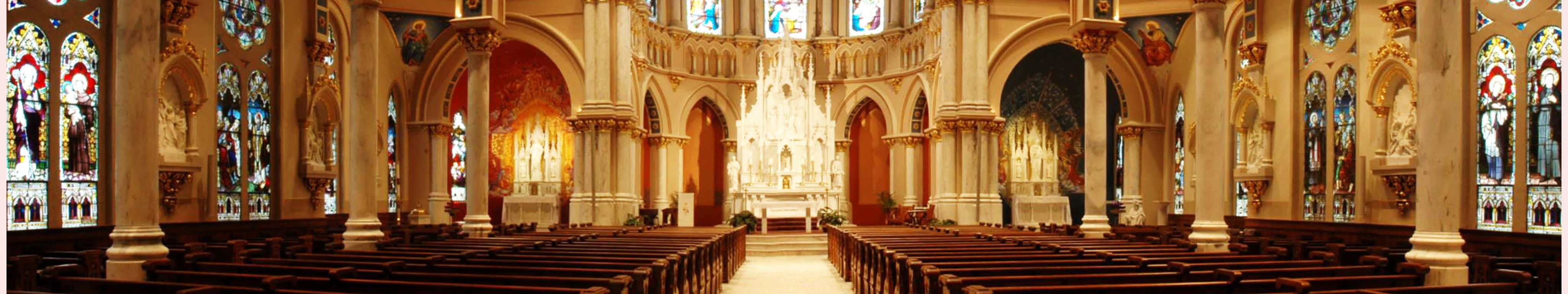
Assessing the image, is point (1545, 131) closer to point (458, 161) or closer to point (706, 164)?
point (706, 164)

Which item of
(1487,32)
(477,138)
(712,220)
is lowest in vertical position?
(712,220)

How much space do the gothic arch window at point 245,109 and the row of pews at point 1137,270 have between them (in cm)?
1330

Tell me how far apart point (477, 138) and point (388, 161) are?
12.9 meters

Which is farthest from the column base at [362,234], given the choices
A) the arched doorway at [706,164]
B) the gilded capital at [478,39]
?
the arched doorway at [706,164]

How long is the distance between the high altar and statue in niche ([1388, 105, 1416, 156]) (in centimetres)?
1543

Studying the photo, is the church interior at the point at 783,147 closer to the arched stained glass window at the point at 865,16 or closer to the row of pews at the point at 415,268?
the row of pews at the point at 415,268

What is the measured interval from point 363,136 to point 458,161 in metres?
20.6

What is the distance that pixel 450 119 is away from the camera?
1351 inches

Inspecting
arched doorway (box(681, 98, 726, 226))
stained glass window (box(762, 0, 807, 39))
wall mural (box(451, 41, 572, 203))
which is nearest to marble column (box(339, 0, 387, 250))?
wall mural (box(451, 41, 572, 203))

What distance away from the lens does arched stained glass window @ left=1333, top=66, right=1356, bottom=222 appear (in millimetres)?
22688

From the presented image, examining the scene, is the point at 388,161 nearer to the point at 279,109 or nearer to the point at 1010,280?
the point at 279,109

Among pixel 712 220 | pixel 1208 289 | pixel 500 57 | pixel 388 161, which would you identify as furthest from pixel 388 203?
pixel 1208 289

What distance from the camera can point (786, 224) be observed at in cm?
3222

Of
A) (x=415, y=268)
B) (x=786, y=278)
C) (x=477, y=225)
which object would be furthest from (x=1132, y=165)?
(x=415, y=268)
